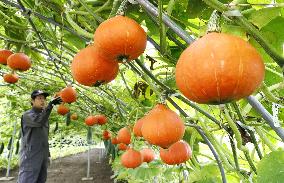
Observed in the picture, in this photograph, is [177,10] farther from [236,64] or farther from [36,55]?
[36,55]

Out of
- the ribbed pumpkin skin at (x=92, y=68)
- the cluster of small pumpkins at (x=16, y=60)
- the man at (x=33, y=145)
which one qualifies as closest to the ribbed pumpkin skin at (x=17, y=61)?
the cluster of small pumpkins at (x=16, y=60)

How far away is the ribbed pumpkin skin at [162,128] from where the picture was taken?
107cm

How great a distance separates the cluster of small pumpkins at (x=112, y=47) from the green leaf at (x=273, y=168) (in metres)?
0.51

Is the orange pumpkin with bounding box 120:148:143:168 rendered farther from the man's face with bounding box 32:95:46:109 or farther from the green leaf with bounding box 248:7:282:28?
the man's face with bounding box 32:95:46:109

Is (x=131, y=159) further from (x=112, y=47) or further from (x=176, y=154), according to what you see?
(x=112, y=47)

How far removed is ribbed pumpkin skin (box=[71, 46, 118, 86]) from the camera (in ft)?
3.15

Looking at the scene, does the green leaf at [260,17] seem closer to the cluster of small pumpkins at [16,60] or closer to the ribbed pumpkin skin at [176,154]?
the ribbed pumpkin skin at [176,154]

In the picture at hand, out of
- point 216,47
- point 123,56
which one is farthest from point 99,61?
point 216,47

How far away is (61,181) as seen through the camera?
1077 cm

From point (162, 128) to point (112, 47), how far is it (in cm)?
32

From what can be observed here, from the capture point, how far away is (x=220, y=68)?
1.99 ft

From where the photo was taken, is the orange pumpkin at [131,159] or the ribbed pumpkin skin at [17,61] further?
the ribbed pumpkin skin at [17,61]

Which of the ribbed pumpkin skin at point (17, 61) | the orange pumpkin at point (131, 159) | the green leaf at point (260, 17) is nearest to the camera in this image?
the green leaf at point (260, 17)

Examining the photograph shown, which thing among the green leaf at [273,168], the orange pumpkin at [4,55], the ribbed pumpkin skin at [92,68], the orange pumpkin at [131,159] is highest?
the orange pumpkin at [4,55]
